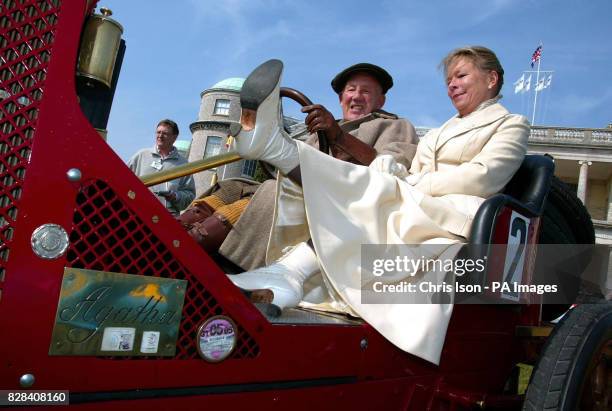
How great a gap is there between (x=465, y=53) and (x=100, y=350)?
2355 millimetres

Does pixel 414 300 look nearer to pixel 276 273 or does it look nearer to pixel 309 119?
pixel 276 273

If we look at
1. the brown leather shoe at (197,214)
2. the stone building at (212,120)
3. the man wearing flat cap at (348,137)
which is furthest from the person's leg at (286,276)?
the stone building at (212,120)

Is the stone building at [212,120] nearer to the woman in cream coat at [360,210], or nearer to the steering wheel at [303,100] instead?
the steering wheel at [303,100]

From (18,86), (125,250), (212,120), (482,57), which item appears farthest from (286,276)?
(212,120)

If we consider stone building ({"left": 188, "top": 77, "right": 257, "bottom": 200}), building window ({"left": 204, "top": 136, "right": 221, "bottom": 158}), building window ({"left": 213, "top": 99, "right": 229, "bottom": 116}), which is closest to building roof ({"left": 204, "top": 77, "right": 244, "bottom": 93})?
stone building ({"left": 188, "top": 77, "right": 257, "bottom": 200})

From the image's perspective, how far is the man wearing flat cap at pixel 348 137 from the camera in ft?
7.46

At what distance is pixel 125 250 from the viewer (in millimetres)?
1174

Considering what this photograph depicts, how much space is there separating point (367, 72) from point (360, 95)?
0.16 metres

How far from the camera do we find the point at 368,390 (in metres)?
1.67

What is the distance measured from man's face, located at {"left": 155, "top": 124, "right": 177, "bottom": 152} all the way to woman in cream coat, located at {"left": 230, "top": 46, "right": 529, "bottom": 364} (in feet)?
10.5

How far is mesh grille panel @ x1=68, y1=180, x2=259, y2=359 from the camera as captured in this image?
112 centimetres

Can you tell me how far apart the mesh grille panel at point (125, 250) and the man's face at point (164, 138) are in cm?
392

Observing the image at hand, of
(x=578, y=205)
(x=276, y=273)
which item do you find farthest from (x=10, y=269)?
(x=578, y=205)

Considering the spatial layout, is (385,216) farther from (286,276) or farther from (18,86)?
(18,86)
